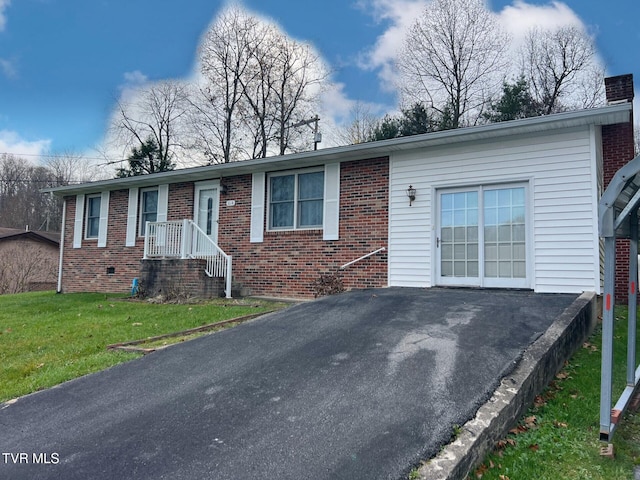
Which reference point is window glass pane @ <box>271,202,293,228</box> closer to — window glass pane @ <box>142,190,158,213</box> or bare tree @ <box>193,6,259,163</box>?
window glass pane @ <box>142,190,158,213</box>

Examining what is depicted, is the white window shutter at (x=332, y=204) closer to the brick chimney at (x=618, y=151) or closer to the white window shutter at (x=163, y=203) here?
the white window shutter at (x=163, y=203)

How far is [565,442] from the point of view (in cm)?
300

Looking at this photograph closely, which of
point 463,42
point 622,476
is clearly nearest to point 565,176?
point 622,476

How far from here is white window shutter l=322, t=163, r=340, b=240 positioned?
9.30 metres

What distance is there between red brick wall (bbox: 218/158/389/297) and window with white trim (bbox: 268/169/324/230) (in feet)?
0.94

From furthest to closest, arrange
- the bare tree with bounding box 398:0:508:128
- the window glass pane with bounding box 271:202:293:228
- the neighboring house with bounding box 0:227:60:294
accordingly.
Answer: the neighboring house with bounding box 0:227:60:294
the bare tree with bounding box 398:0:508:128
the window glass pane with bounding box 271:202:293:228

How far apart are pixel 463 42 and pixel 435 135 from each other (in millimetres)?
16434

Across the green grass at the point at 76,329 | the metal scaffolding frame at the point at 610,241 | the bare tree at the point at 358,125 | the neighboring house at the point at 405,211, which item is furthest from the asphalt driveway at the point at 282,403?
the bare tree at the point at 358,125

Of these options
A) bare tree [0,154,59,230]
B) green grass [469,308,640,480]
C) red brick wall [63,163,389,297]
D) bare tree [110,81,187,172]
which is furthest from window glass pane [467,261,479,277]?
bare tree [0,154,59,230]

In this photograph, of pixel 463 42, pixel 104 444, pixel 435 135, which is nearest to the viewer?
pixel 104 444

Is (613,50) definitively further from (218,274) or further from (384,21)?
(218,274)

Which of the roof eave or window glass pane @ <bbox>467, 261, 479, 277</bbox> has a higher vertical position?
the roof eave

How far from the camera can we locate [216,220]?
11117mm

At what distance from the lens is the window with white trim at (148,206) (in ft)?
40.7
